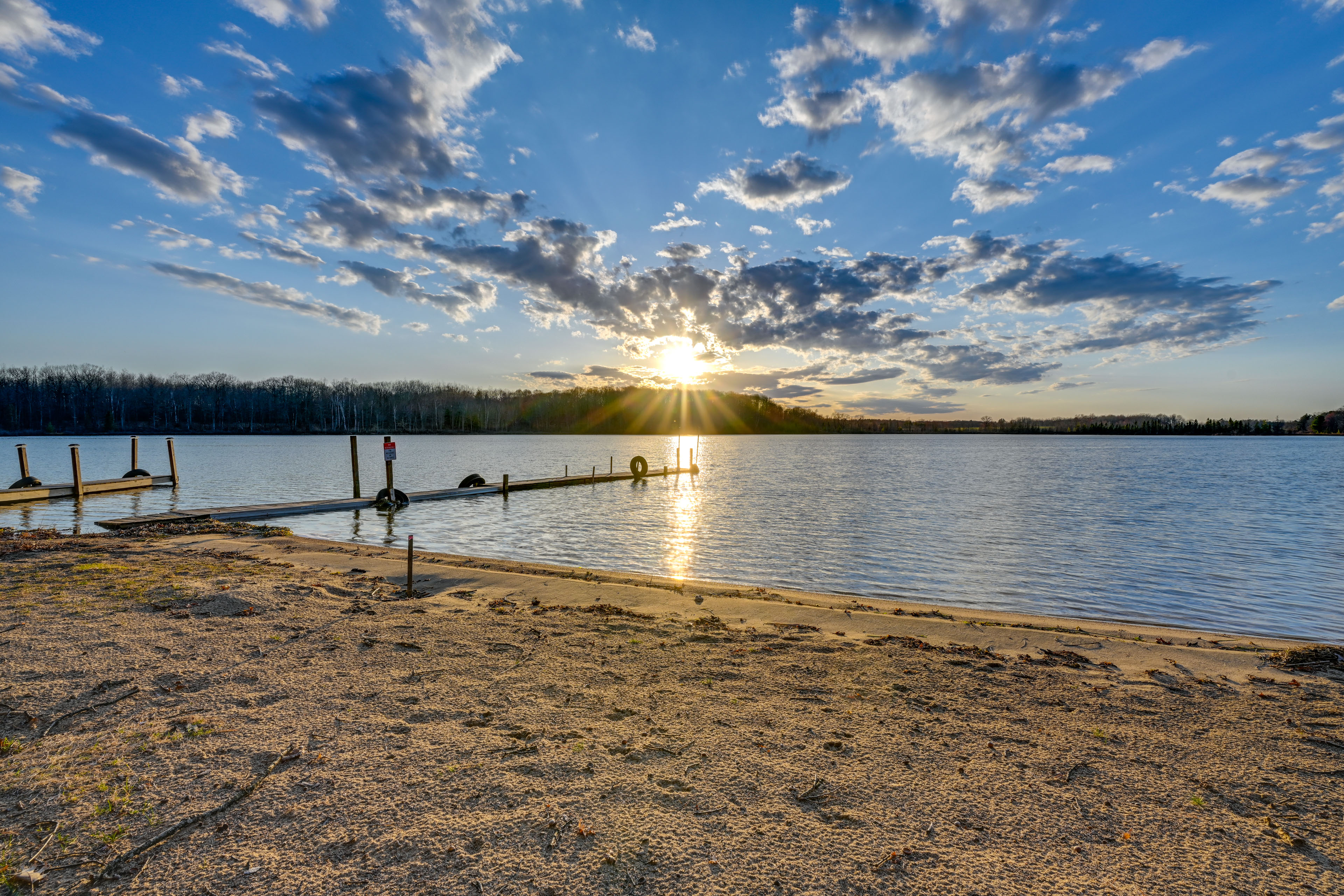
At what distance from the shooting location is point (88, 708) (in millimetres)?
5129

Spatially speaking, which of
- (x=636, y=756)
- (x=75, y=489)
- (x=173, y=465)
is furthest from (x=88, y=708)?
(x=173, y=465)

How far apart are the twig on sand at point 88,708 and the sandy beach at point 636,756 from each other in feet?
0.09

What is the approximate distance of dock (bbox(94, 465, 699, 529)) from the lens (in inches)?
747

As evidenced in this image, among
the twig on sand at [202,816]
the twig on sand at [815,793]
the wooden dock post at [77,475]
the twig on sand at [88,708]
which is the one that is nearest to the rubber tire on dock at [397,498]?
the wooden dock post at [77,475]

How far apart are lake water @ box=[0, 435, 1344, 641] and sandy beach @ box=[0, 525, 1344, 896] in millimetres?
5591

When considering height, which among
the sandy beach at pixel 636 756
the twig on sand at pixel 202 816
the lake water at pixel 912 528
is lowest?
the lake water at pixel 912 528

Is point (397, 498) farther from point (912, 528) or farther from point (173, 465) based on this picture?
point (912, 528)

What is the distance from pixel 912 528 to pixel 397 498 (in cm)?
2353

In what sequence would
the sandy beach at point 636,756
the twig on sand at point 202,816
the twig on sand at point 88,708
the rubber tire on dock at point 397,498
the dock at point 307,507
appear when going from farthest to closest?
1. the rubber tire on dock at point 397,498
2. the dock at point 307,507
3. the twig on sand at point 88,708
4. the sandy beach at point 636,756
5. the twig on sand at point 202,816

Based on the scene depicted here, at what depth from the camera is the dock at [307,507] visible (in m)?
19.0

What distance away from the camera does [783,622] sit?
9297 millimetres

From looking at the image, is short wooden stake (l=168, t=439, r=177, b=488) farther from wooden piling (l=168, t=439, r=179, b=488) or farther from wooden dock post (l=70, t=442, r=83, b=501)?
wooden dock post (l=70, t=442, r=83, b=501)

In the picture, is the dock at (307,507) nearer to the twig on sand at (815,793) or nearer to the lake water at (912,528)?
the lake water at (912,528)

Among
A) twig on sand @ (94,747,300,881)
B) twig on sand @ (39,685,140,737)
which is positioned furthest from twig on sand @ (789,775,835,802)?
twig on sand @ (39,685,140,737)
